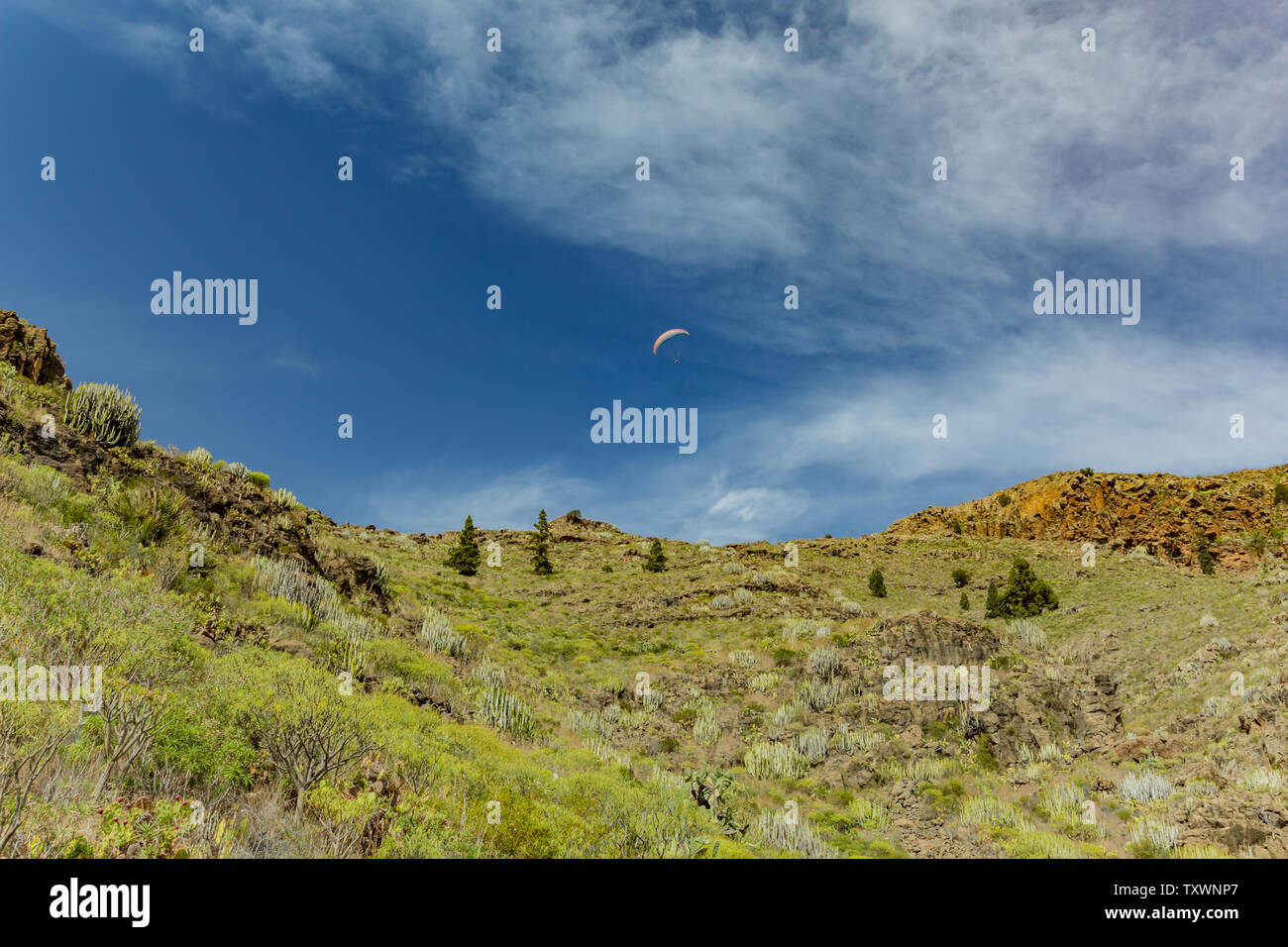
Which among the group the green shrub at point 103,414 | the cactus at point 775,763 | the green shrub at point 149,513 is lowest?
the cactus at point 775,763

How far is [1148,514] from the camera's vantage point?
64125 millimetres

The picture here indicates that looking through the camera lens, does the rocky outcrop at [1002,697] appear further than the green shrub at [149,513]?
Yes

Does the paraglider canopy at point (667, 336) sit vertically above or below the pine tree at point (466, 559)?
above

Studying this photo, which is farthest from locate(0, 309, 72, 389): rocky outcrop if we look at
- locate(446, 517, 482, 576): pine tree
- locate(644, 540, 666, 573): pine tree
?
locate(644, 540, 666, 573): pine tree

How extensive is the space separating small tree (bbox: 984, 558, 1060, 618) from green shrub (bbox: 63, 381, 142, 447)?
45181mm

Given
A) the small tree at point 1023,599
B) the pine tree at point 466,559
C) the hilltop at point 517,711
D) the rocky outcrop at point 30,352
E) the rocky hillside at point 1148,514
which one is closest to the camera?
the hilltop at point 517,711

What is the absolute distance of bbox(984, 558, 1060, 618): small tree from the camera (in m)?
38.7

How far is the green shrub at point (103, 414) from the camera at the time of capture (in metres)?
16.1

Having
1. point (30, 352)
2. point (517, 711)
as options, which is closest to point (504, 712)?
point (517, 711)

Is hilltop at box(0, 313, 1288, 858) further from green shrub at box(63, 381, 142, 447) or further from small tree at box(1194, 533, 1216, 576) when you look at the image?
small tree at box(1194, 533, 1216, 576)

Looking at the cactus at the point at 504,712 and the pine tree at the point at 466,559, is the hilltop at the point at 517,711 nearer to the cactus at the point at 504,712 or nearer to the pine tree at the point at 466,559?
the cactus at the point at 504,712

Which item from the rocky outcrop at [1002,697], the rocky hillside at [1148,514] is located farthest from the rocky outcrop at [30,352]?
the rocky hillside at [1148,514]

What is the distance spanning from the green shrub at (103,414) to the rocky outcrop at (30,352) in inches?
66.8
